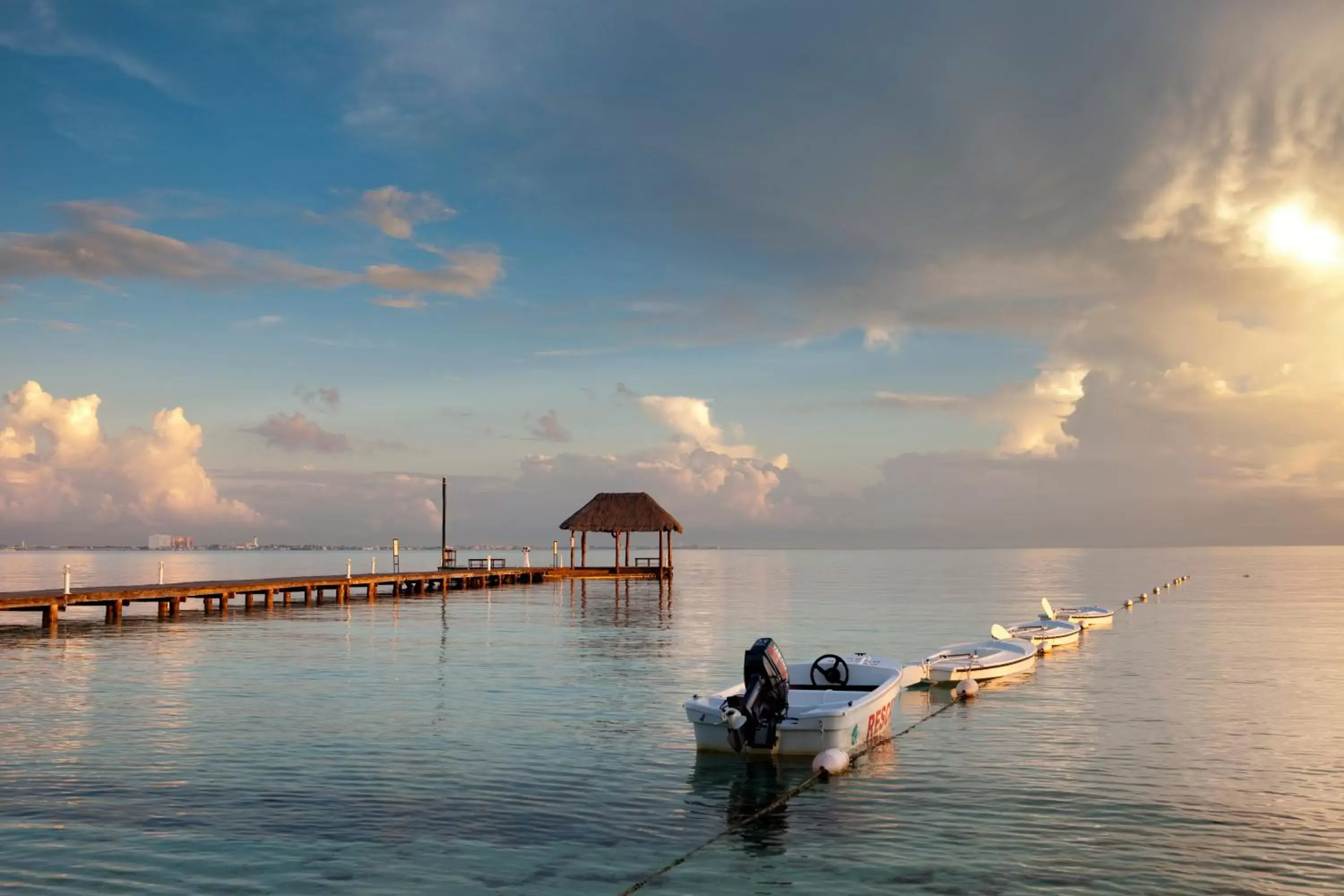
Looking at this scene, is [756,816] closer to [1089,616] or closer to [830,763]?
[830,763]

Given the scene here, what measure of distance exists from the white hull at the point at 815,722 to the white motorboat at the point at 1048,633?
67.1 ft

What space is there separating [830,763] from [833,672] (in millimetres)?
4767

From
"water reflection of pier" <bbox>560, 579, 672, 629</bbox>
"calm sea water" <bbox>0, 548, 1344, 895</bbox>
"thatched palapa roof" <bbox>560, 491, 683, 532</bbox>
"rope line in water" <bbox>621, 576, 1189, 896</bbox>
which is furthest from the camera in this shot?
"thatched palapa roof" <bbox>560, 491, 683, 532</bbox>

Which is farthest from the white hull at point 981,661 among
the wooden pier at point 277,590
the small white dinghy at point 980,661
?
the wooden pier at point 277,590

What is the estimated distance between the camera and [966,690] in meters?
26.3

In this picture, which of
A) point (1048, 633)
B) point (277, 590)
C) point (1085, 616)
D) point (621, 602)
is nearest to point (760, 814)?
point (1048, 633)

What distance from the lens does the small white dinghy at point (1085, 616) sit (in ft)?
168

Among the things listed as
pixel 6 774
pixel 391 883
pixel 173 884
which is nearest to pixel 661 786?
pixel 391 883

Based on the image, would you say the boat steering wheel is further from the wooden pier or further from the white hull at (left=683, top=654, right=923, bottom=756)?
the wooden pier

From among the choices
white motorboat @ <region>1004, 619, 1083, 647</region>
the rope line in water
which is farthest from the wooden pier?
white motorboat @ <region>1004, 619, 1083, 647</region>

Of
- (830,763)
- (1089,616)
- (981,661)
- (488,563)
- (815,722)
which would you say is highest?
(488,563)

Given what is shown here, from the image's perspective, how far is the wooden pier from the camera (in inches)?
1695

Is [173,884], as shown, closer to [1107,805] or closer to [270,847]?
[270,847]

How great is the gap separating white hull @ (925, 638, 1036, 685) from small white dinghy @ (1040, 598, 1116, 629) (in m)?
18.0
